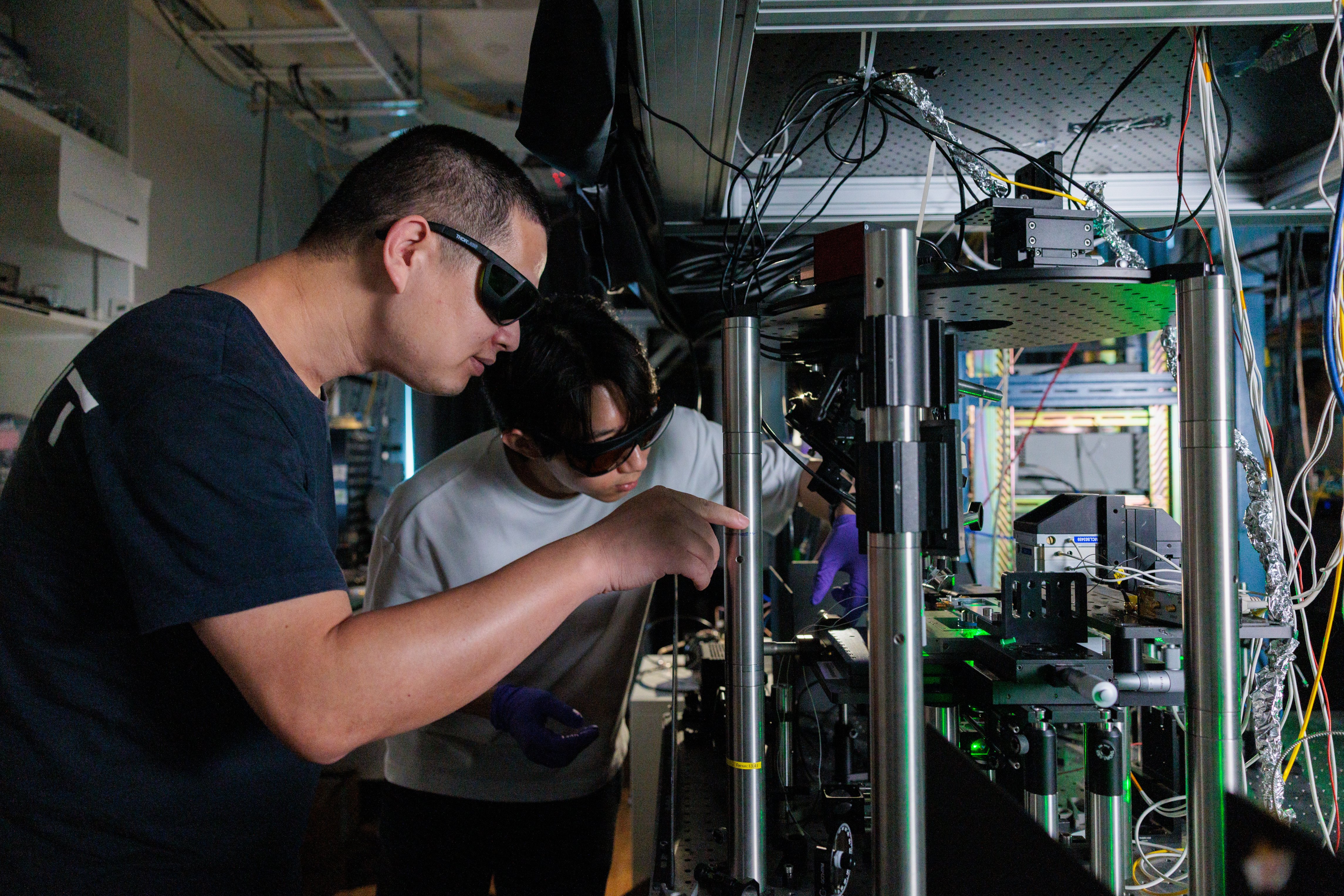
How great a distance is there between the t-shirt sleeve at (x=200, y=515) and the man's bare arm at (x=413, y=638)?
0.07ft

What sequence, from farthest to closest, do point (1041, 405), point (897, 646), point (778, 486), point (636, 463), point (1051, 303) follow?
point (1041, 405) < point (778, 486) < point (636, 463) < point (1051, 303) < point (897, 646)

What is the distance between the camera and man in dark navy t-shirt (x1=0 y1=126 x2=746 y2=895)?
24.0 inches

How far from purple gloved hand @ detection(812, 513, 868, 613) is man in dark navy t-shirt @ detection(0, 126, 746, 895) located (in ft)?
1.60

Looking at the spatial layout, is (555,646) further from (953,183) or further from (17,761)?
(953,183)

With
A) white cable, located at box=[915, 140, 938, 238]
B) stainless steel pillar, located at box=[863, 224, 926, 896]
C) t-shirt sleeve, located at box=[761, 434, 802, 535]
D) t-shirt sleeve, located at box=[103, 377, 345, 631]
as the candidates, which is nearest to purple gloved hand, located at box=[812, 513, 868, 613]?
t-shirt sleeve, located at box=[761, 434, 802, 535]

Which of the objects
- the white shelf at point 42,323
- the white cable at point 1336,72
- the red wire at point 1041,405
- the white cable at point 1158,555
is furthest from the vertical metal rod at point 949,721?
the white shelf at point 42,323

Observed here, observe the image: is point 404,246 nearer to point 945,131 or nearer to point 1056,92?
point 945,131

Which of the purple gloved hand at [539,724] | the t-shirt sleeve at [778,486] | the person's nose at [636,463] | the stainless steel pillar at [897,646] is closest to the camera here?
the stainless steel pillar at [897,646]

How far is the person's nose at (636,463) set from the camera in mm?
1247

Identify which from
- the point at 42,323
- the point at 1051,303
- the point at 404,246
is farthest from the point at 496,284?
the point at 42,323

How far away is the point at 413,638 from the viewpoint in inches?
24.8

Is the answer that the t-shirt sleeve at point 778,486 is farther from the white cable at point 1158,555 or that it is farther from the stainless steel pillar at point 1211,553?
the stainless steel pillar at point 1211,553

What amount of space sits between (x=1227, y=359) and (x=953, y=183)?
0.69m

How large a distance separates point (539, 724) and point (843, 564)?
56 centimetres
